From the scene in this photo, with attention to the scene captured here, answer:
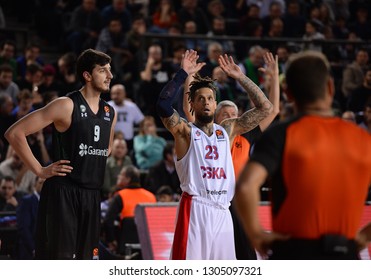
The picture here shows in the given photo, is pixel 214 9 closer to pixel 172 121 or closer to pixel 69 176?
pixel 172 121

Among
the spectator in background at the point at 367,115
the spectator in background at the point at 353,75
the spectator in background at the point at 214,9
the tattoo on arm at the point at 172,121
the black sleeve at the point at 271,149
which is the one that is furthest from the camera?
the spectator in background at the point at 214,9

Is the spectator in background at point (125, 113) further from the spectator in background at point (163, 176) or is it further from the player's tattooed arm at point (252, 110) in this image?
the player's tattooed arm at point (252, 110)

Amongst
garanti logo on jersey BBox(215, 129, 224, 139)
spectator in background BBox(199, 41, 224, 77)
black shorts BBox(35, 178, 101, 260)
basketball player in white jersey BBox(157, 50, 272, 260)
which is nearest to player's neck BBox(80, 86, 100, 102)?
basketball player in white jersey BBox(157, 50, 272, 260)

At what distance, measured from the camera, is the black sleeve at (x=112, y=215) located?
1255cm

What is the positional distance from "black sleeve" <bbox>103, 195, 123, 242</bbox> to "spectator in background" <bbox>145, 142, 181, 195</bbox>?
1.62 m

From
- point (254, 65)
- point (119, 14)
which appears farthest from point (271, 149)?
point (119, 14)

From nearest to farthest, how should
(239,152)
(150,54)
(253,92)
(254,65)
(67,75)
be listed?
1. (253,92)
2. (239,152)
3. (67,75)
4. (150,54)
5. (254,65)

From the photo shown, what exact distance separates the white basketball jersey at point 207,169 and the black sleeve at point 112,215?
4.47 meters

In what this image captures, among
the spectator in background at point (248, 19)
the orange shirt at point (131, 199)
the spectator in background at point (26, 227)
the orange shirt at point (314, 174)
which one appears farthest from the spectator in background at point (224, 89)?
the orange shirt at point (314, 174)

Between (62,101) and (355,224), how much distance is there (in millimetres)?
3990

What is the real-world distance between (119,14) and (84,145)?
31.3 feet

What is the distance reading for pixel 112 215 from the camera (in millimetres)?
12539

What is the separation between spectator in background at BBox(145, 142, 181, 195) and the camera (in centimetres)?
1423
